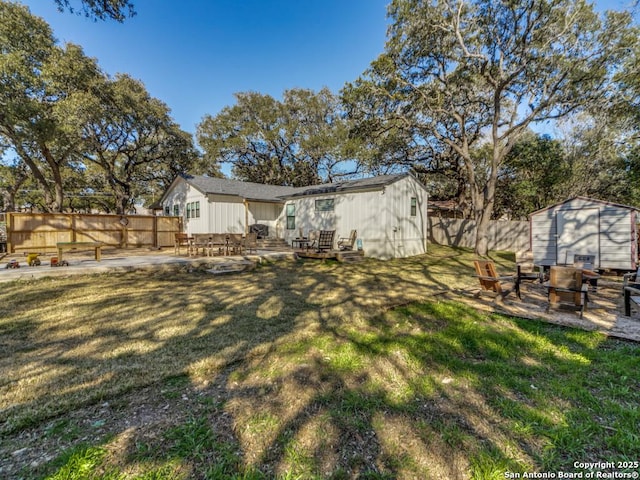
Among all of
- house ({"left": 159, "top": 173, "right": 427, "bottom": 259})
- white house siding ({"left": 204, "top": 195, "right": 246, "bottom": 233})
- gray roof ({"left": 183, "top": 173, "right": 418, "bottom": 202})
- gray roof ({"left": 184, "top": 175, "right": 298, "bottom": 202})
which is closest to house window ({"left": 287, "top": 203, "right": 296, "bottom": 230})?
house ({"left": 159, "top": 173, "right": 427, "bottom": 259})

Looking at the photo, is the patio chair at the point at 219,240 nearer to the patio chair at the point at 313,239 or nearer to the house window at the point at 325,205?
the patio chair at the point at 313,239

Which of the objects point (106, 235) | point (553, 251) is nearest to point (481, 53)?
point (553, 251)

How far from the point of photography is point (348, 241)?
13.5m

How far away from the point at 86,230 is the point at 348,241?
1247 cm

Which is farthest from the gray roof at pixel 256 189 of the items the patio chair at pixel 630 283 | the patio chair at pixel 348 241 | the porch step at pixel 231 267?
the patio chair at pixel 630 283

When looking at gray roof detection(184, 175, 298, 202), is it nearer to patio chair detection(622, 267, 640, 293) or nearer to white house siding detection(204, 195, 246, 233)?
white house siding detection(204, 195, 246, 233)

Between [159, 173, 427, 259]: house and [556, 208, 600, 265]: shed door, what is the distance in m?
5.81

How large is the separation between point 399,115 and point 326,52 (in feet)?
20.7

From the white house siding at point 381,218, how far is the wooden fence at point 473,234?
4800 mm

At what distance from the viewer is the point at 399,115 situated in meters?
14.3

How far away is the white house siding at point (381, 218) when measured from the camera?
1267 cm

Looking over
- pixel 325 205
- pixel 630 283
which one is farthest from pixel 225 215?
pixel 630 283

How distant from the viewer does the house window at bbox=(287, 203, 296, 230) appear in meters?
16.4

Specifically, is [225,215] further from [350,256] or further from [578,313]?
[578,313]
